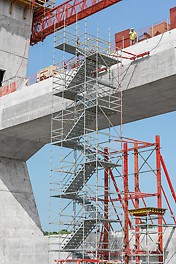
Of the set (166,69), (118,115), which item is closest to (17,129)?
(118,115)

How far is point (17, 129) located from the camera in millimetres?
Answer: 32719

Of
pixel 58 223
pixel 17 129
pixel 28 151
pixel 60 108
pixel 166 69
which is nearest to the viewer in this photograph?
pixel 166 69

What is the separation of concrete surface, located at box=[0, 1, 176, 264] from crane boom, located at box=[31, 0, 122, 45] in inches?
88.9

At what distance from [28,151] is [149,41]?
16.2 metres

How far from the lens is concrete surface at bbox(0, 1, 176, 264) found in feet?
78.0

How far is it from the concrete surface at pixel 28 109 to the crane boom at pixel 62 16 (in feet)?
7.41

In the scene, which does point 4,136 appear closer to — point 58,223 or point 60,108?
point 60,108

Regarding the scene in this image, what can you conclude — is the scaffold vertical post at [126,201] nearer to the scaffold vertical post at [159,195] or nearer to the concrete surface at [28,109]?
the scaffold vertical post at [159,195]

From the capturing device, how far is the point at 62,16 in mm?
40531

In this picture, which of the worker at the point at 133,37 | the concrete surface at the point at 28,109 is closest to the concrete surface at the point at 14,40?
the concrete surface at the point at 28,109

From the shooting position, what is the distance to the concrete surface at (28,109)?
936 inches

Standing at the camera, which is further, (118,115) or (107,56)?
(118,115)

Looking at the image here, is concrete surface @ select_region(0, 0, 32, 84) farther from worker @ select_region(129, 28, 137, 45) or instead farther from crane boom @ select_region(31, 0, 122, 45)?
worker @ select_region(129, 28, 137, 45)

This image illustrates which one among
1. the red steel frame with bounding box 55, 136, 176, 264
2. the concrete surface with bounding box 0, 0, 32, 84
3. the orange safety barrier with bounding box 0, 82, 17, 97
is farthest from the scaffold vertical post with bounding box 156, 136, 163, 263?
the concrete surface with bounding box 0, 0, 32, 84
